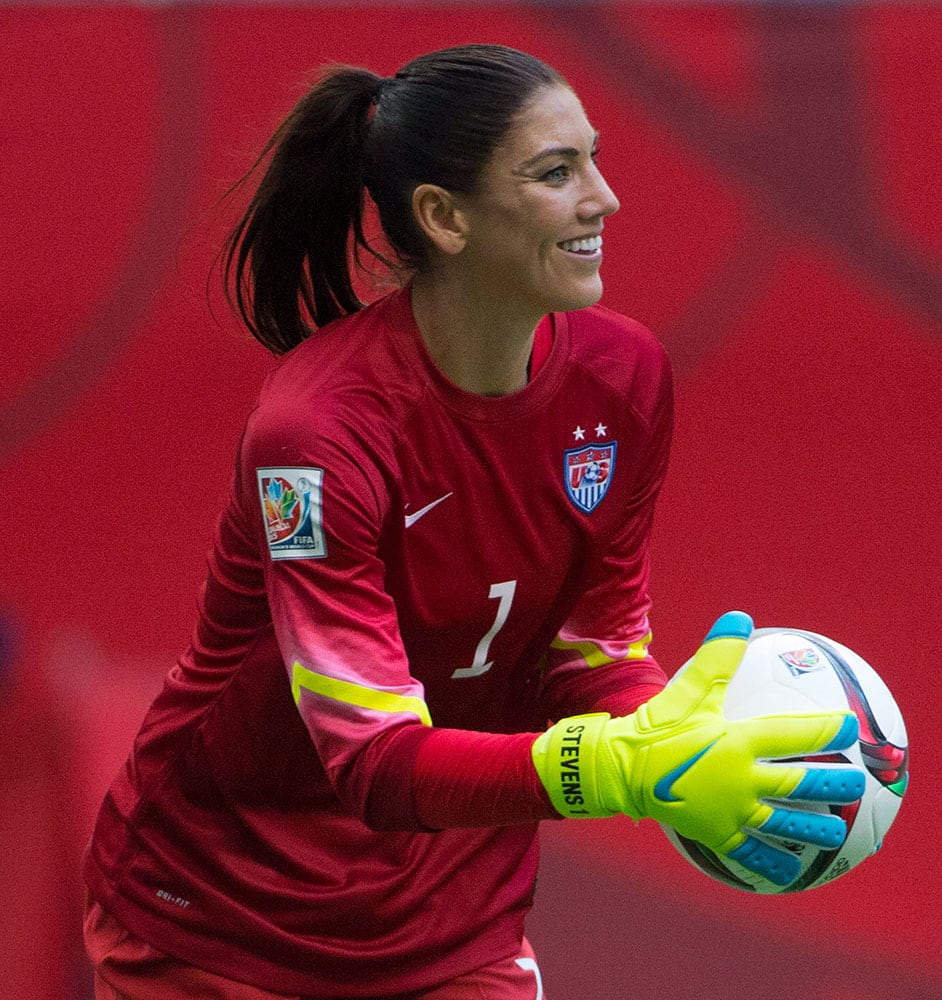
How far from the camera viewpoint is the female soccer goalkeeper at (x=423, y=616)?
1773 mm

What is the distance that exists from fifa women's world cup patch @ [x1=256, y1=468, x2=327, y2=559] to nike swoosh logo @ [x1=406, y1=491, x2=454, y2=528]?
130 mm

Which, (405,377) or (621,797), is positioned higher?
(405,377)

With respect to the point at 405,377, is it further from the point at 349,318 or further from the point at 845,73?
the point at 845,73

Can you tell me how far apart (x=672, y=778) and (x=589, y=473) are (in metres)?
0.46

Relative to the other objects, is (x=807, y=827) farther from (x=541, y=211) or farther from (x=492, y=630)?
(x=541, y=211)

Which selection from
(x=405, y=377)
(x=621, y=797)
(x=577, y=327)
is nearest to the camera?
(x=621, y=797)

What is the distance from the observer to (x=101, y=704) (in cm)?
382

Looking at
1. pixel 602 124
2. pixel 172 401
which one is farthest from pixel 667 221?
pixel 172 401

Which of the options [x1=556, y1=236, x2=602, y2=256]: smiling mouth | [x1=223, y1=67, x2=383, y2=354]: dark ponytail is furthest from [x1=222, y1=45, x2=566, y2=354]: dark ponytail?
[x1=556, y1=236, x2=602, y2=256]: smiling mouth

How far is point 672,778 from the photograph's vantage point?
Result: 171 centimetres

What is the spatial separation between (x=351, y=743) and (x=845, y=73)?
3.04 m

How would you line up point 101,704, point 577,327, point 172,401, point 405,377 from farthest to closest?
point 172,401 < point 101,704 < point 577,327 < point 405,377

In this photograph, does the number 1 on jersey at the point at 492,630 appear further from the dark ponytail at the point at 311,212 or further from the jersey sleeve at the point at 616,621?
the dark ponytail at the point at 311,212

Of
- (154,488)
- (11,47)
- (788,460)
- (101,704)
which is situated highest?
(11,47)
